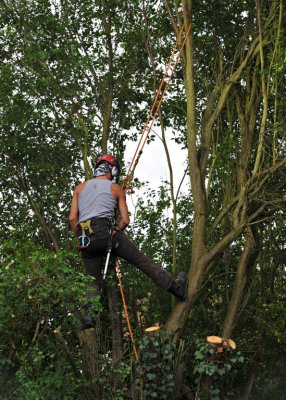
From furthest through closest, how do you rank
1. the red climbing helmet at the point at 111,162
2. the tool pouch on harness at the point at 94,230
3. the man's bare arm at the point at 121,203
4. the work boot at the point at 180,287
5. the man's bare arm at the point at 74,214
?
1. the work boot at the point at 180,287
2. the red climbing helmet at the point at 111,162
3. the man's bare arm at the point at 74,214
4. the man's bare arm at the point at 121,203
5. the tool pouch on harness at the point at 94,230

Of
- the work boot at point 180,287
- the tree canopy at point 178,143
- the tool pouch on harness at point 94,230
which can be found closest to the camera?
the tool pouch on harness at point 94,230

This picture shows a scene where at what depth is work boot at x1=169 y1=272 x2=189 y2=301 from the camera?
32.9ft

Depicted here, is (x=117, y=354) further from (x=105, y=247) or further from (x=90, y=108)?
(x=90, y=108)

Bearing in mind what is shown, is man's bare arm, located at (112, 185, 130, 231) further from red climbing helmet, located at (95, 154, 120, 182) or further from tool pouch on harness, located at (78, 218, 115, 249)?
red climbing helmet, located at (95, 154, 120, 182)

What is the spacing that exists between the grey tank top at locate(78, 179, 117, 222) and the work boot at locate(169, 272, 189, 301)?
117 cm

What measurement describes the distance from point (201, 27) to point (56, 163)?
290 centimetres

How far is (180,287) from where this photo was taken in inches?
397

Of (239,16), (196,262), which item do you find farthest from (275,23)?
(196,262)

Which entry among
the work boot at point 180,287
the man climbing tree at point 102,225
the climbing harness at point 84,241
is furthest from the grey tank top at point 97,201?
the work boot at point 180,287

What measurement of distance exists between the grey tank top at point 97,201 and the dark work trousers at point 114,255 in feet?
0.80

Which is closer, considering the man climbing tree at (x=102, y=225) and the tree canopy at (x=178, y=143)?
the man climbing tree at (x=102, y=225)

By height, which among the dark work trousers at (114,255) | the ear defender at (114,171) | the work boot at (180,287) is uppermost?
the ear defender at (114,171)

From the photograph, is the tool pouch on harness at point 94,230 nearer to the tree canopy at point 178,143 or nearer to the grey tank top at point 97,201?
the grey tank top at point 97,201

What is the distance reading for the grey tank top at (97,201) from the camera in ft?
31.1
